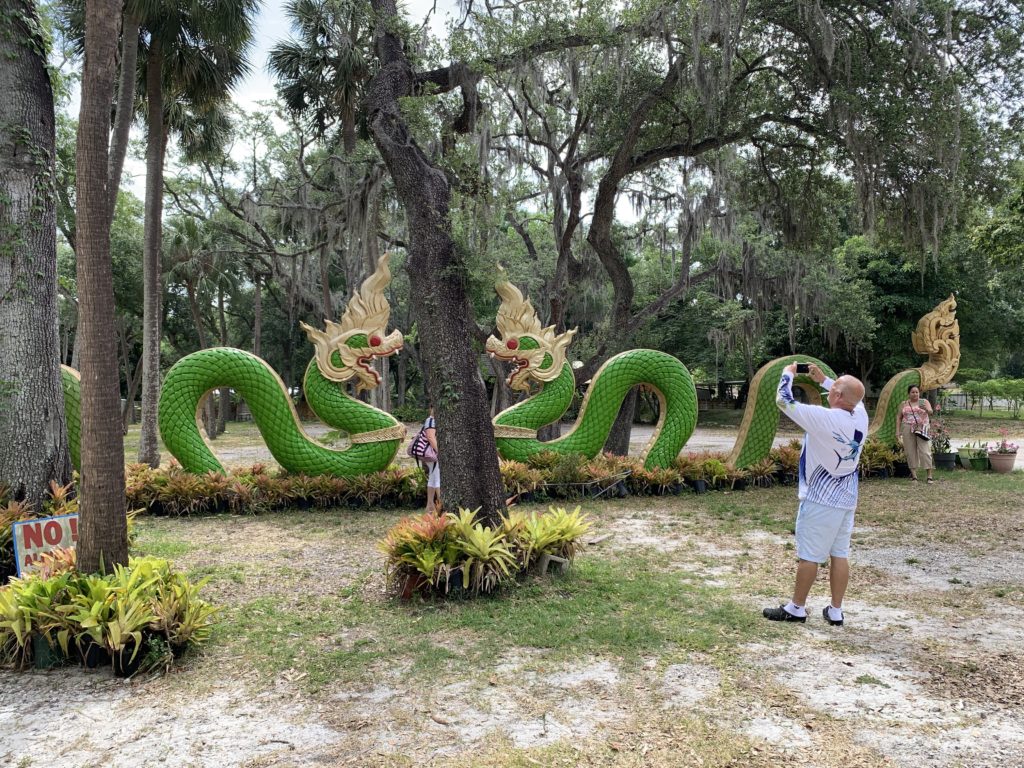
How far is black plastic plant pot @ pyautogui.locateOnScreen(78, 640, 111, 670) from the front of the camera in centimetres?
365

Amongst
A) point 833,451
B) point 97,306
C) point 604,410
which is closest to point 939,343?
point 604,410

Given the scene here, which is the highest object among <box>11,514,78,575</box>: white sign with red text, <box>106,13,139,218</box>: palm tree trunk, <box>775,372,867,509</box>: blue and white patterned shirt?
<box>106,13,139,218</box>: palm tree trunk


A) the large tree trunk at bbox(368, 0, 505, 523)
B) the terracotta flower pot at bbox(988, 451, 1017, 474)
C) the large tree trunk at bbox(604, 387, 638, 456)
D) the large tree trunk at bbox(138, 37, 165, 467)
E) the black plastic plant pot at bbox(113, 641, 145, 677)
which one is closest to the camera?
the black plastic plant pot at bbox(113, 641, 145, 677)

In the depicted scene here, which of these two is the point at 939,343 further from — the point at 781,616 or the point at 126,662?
the point at 126,662

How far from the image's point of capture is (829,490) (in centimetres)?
420

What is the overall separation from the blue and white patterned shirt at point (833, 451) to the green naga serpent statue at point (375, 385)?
15.4ft

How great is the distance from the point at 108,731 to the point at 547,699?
6.56 ft

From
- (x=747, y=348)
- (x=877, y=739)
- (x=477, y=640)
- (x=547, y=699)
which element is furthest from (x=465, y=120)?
(x=747, y=348)

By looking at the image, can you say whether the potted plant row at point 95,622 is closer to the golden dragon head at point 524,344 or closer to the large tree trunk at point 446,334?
the large tree trunk at point 446,334

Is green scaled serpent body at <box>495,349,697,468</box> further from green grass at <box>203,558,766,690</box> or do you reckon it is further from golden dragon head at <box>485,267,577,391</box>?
green grass at <box>203,558,766,690</box>

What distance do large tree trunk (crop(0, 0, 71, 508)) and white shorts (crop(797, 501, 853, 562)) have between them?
5.66m

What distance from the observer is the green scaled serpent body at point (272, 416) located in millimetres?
8531

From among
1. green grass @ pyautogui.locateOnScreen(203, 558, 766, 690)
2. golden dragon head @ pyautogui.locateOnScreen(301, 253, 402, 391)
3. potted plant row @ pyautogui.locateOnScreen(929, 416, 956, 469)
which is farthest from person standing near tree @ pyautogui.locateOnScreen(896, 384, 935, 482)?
golden dragon head @ pyautogui.locateOnScreen(301, 253, 402, 391)

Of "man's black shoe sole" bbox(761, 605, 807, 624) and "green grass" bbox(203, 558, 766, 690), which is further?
"man's black shoe sole" bbox(761, 605, 807, 624)
